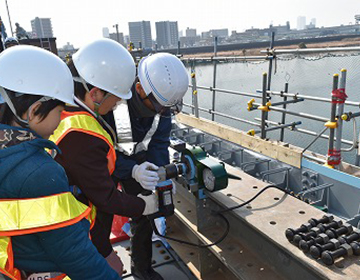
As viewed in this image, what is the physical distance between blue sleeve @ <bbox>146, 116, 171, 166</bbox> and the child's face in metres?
1.35

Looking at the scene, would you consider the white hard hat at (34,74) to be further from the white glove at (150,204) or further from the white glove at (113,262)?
the white glove at (113,262)

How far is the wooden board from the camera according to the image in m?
3.77

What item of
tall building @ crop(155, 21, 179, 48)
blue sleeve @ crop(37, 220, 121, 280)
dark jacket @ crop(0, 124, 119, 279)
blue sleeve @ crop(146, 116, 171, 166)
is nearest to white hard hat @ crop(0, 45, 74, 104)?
dark jacket @ crop(0, 124, 119, 279)

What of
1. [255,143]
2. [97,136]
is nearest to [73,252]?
A: [97,136]

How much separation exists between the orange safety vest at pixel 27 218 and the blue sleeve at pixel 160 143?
1.51 meters

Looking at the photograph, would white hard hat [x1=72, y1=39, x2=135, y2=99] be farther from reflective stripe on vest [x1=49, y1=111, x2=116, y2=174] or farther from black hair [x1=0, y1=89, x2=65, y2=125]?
black hair [x1=0, y1=89, x2=65, y2=125]

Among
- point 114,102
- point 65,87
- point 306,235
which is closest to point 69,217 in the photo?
point 65,87

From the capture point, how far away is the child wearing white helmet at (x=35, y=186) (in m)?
1.15

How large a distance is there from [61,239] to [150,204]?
3.37 ft

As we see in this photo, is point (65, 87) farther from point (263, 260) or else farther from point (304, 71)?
point (304, 71)

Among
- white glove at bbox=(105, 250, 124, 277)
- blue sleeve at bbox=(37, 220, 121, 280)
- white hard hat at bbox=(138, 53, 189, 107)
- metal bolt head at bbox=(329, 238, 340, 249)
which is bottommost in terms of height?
white glove at bbox=(105, 250, 124, 277)

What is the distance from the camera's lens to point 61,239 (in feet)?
3.98

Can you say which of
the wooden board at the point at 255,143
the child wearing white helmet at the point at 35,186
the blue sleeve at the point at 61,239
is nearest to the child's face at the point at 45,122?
the child wearing white helmet at the point at 35,186

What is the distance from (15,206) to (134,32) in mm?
49864
